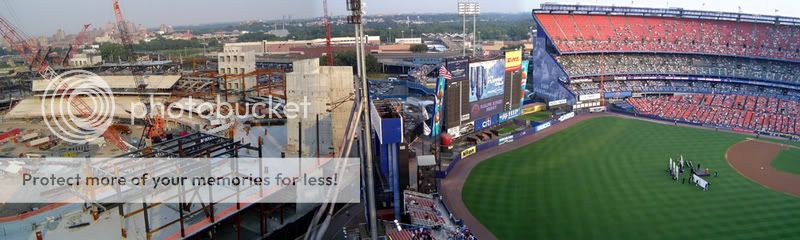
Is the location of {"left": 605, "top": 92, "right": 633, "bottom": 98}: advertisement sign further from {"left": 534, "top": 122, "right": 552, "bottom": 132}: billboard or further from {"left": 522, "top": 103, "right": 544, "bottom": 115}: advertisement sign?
{"left": 534, "top": 122, "right": 552, "bottom": 132}: billboard

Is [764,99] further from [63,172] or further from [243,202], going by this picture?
[63,172]

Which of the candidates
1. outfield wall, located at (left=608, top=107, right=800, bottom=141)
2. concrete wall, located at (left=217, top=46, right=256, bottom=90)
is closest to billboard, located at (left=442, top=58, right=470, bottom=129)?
outfield wall, located at (left=608, top=107, right=800, bottom=141)

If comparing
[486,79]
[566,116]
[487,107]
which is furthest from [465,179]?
[566,116]

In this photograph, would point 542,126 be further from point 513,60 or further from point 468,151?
point 468,151

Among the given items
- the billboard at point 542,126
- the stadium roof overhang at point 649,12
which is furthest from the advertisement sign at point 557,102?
the stadium roof overhang at point 649,12

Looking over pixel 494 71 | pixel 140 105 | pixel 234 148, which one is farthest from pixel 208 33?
pixel 234 148
